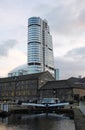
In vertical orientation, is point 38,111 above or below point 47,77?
below

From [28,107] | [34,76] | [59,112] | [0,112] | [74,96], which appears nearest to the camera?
[0,112]

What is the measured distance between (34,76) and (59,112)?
5530 cm

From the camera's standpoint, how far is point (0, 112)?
67.4m

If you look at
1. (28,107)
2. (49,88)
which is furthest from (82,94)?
(28,107)

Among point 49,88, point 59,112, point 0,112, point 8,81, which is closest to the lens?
point 0,112

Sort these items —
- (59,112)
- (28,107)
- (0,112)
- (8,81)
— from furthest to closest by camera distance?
(8,81)
(28,107)
(59,112)
(0,112)

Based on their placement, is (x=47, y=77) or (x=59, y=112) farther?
(x=47, y=77)

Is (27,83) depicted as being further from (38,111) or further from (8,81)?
(38,111)

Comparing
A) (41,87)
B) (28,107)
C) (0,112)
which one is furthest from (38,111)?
(41,87)

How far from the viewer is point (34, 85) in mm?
129375

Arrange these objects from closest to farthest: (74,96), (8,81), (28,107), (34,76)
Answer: (28,107), (74,96), (34,76), (8,81)

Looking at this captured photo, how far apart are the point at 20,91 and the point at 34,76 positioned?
9732 mm

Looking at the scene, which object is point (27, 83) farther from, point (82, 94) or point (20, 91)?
point (82, 94)

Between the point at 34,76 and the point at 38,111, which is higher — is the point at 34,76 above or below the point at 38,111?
above
